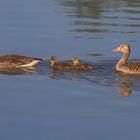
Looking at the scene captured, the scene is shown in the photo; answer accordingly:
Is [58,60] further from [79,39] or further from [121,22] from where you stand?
[121,22]

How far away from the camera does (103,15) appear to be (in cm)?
2538

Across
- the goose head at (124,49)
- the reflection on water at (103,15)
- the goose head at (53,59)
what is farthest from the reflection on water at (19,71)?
the reflection on water at (103,15)

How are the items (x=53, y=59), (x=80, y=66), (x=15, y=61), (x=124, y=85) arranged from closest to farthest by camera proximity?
1. (x=124, y=85)
2. (x=80, y=66)
3. (x=53, y=59)
4. (x=15, y=61)

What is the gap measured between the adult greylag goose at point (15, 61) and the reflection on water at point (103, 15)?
4054mm

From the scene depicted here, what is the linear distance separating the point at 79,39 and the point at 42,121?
319 inches

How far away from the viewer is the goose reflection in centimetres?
1436

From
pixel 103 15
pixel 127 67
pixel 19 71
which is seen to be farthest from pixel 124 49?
pixel 103 15

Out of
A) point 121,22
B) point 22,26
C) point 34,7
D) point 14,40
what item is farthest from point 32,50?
point 34,7

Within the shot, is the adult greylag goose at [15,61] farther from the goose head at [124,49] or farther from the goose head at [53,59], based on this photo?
the goose head at [124,49]

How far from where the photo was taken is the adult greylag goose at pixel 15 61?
54.8 feet

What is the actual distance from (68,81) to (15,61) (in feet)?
6.70

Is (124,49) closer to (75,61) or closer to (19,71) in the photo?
→ (75,61)

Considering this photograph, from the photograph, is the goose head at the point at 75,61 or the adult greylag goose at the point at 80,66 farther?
the goose head at the point at 75,61

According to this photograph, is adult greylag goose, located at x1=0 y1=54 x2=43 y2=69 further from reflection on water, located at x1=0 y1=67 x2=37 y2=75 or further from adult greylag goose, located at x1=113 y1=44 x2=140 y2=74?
adult greylag goose, located at x1=113 y1=44 x2=140 y2=74
